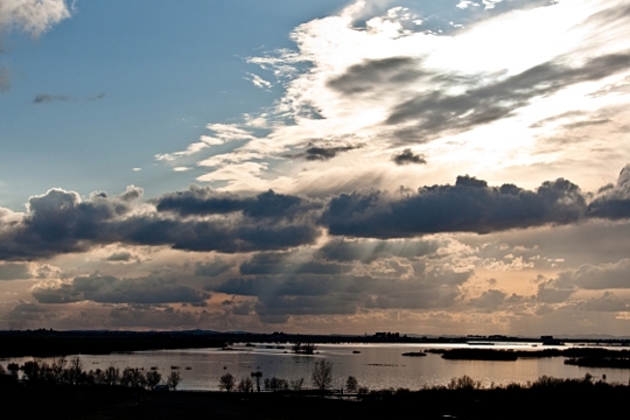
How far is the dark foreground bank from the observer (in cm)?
7522

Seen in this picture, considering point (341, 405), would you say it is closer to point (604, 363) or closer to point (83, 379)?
point (83, 379)

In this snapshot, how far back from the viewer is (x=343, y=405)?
87.1m

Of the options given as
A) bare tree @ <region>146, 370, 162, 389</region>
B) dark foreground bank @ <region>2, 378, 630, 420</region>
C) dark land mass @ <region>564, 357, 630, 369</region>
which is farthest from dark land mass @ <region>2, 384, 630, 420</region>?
dark land mass @ <region>564, 357, 630, 369</region>

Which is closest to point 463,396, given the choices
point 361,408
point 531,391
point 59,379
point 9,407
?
point 531,391

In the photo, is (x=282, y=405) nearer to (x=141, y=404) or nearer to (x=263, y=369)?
(x=141, y=404)

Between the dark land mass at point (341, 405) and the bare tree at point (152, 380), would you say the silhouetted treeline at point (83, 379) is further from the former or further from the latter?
the dark land mass at point (341, 405)

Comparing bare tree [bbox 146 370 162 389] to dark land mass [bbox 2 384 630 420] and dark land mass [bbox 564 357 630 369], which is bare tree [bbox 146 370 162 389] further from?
dark land mass [bbox 564 357 630 369]

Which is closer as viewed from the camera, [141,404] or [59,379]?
[141,404]

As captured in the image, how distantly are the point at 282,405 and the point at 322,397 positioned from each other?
1341 centimetres

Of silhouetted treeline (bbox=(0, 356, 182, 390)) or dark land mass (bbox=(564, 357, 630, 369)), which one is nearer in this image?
silhouetted treeline (bbox=(0, 356, 182, 390))

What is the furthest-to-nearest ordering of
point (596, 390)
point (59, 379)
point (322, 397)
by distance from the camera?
point (59, 379) → point (322, 397) → point (596, 390)

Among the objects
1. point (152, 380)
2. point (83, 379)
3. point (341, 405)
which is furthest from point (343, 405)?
point (83, 379)

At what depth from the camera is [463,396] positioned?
88312 mm

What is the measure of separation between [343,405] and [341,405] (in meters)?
0.29
